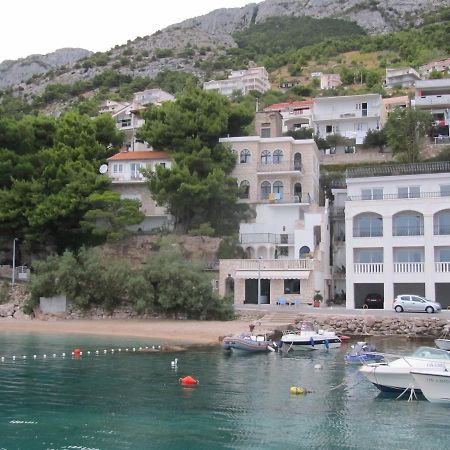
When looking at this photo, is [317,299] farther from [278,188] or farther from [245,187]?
[245,187]

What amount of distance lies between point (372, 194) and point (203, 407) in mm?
33027

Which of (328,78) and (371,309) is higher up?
(328,78)

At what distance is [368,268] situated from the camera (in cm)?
4666

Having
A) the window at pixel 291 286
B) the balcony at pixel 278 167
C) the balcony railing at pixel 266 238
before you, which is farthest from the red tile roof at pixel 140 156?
the window at pixel 291 286

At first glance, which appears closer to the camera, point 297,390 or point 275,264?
point 297,390

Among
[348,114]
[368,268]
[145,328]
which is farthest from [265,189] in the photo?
[348,114]

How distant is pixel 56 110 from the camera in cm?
13188

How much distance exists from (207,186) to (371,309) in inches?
645

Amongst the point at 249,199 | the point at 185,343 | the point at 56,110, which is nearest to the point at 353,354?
the point at 185,343

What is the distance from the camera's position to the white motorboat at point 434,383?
2080cm

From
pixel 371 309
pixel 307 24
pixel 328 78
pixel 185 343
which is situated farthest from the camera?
pixel 307 24

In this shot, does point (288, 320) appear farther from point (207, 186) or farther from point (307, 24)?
point (307, 24)

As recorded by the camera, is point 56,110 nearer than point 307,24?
Yes

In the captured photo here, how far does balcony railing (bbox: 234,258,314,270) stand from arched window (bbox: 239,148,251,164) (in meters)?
11.4
